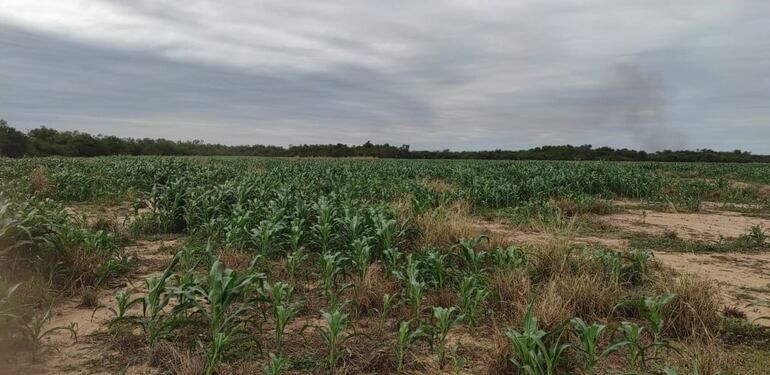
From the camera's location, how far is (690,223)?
984 cm

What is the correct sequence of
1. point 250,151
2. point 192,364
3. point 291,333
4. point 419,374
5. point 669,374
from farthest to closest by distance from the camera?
point 250,151 → point 291,333 → point 419,374 → point 192,364 → point 669,374

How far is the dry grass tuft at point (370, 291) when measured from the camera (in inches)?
163

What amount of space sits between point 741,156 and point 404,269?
8086 centimetres

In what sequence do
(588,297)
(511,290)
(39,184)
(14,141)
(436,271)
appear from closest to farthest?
(588,297)
(511,290)
(436,271)
(39,184)
(14,141)

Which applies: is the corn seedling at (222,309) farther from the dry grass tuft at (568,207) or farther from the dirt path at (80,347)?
the dry grass tuft at (568,207)

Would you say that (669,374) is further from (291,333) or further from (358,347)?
(291,333)

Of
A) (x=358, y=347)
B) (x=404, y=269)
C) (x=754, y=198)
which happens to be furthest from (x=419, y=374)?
(x=754, y=198)

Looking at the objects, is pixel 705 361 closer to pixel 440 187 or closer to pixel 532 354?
pixel 532 354

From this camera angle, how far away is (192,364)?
9.26ft

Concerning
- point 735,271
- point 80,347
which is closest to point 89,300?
point 80,347

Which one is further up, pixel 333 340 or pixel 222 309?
pixel 222 309

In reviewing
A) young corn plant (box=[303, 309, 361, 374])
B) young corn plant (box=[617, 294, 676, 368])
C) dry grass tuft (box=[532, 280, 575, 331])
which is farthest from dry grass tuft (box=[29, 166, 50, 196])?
young corn plant (box=[617, 294, 676, 368])

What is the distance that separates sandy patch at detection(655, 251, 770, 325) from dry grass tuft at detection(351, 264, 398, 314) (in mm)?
3126

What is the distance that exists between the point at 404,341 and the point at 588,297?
1928 millimetres
